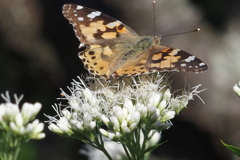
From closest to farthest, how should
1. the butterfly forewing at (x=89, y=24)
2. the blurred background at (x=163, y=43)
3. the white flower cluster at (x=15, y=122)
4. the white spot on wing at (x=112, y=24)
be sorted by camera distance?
the white flower cluster at (x=15, y=122) < the butterfly forewing at (x=89, y=24) < the white spot on wing at (x=112, y=24) < the blurred background at (x=163, y=43)

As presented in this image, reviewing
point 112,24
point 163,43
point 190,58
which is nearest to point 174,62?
point 190,58

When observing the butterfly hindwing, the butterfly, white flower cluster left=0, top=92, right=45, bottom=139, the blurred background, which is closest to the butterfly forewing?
the butterfly

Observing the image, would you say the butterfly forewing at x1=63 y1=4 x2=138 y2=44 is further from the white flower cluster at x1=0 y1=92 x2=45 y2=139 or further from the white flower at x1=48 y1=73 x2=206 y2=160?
the white flower cluster at x1=0 y1=92 x2=45 y2=139

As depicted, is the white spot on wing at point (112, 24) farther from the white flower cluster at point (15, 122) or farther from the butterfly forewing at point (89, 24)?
the white flower cluster at point (15, 122)

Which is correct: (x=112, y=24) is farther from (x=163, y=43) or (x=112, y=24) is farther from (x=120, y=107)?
(x=163, y=43)

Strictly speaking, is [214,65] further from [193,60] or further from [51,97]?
[193,60]

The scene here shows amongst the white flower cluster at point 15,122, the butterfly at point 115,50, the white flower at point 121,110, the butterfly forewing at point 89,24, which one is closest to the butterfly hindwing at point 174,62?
the butterfly at point 115,50

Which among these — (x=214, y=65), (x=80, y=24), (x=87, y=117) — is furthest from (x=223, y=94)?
(x=87, y=117)

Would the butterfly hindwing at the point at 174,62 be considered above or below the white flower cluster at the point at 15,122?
below
